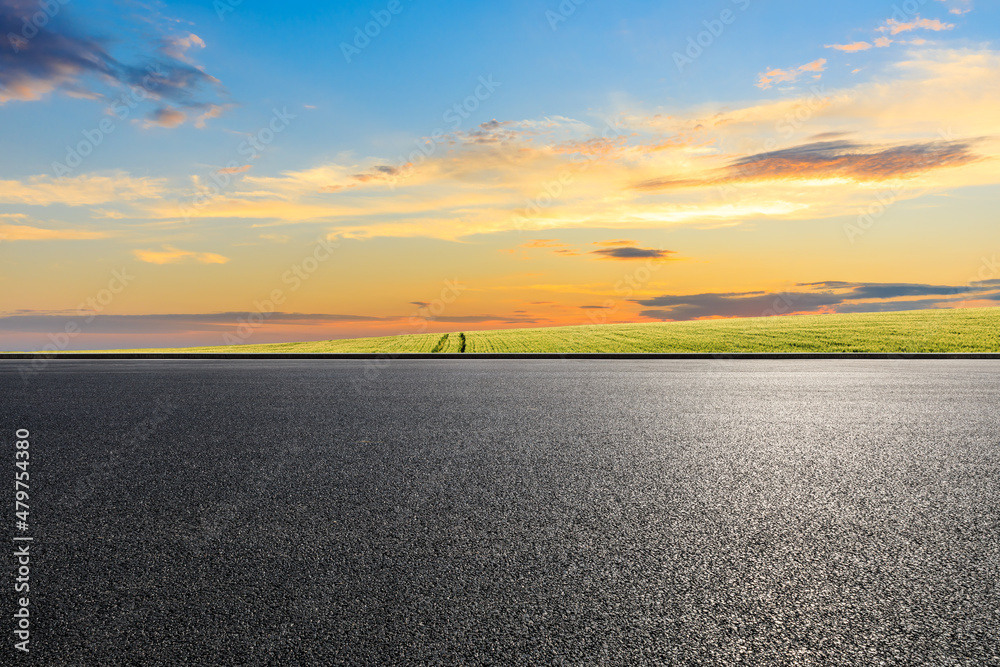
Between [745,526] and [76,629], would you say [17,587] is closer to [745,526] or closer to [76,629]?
[76,629]

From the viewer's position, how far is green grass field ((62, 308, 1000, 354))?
1366 inches

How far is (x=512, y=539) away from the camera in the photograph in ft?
15.8

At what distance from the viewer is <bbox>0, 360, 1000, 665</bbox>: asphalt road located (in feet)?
11.2

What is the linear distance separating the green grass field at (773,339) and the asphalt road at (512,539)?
2361cm

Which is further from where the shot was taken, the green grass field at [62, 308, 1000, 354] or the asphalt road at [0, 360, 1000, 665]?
the green grass field at [62, 308, 1000, 354]

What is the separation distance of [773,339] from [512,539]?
120 ft

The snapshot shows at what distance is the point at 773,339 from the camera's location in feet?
127

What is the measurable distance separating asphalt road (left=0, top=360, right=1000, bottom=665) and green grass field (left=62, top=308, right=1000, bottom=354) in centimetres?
2361

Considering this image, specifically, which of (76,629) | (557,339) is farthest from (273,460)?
(557,339)

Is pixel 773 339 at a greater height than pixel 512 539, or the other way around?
pixel 512 539

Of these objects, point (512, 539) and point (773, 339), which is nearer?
point (512, 539)

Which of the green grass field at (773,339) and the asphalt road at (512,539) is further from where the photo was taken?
the green grass field at (773,339)

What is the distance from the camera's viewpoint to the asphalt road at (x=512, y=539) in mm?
3420

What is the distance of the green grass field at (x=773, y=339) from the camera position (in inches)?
1366
